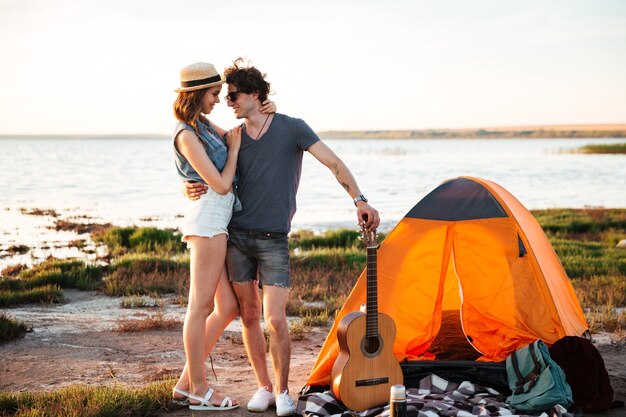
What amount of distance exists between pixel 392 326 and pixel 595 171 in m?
43.6

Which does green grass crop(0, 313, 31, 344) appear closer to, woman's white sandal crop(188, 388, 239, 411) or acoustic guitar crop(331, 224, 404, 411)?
woman's white sandal crop(188, 388, 239, 411)

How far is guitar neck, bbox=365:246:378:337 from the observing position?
5371 millimetres

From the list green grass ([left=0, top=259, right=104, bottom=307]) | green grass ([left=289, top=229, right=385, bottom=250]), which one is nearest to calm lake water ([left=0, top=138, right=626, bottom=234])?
green grass ([left=289, top=229, right=385, bottom=250])

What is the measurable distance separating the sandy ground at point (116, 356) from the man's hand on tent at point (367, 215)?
1.56 m

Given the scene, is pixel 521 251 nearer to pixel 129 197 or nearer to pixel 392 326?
pixel 392 326

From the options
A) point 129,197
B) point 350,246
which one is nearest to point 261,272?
point 350,246

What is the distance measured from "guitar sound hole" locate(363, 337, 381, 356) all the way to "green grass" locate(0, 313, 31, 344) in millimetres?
4173

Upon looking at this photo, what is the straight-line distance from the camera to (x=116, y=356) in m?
7.25

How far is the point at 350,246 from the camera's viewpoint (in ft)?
49.8

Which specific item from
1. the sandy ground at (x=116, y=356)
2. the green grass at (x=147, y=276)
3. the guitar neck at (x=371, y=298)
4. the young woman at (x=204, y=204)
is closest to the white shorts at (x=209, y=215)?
the young woman at (x=204, y=204)

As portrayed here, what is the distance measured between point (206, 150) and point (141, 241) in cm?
1067

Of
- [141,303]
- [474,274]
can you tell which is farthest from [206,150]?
[141,303]

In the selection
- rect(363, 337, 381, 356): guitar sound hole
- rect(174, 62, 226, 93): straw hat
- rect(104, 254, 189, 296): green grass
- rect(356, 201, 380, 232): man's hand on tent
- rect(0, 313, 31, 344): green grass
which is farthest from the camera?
rect(104, 254, 189, 296): green grass

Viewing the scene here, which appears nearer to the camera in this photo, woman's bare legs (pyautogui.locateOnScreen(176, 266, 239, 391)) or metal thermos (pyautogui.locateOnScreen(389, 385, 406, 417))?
metal thermos (pyautogui.locateOnScreen(389, 385, 406, 417))
